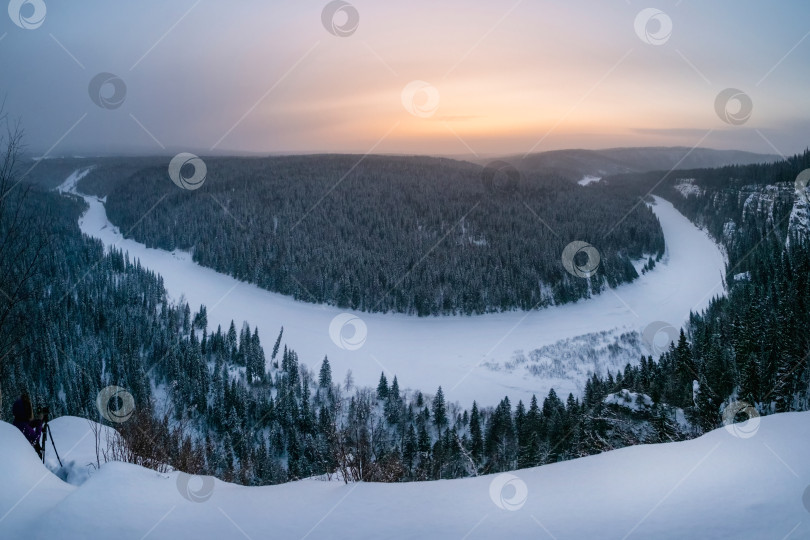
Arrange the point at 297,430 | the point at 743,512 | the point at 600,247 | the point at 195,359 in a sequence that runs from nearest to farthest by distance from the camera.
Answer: the point at 743,512
the point at 297,430
the point at 195,359
the point at 600,247

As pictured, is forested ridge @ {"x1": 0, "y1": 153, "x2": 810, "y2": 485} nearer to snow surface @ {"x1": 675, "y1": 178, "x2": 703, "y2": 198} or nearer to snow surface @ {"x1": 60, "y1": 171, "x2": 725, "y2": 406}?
snow surface @ {"x1": 60, "y1": 171, "x2": 725, "y2": 406}

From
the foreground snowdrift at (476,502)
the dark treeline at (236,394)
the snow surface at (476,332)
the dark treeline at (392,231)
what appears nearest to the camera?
the foreground snowdrift at (476,502)

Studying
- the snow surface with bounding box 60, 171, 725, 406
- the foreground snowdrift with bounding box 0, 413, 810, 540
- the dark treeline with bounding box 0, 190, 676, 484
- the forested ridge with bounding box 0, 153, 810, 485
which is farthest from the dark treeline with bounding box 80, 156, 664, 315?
the foreground snowdrift with bounding box 0, 413, 810, 540

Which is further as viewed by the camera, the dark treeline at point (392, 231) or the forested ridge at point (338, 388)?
the dark treeline at point (392, 231)

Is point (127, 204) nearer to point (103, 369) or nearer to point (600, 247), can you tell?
point (103, 369)

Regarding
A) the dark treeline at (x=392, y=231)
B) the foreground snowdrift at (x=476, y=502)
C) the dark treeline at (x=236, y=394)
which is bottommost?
the foreground snowdrift at (x=476, y=502)

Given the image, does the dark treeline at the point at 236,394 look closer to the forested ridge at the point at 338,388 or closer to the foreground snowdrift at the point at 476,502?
the forested ridge at the point at 338,388

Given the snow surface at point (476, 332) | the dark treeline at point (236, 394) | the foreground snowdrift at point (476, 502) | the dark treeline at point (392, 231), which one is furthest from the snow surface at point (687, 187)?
the foreground snowdrift at point (476, 502)

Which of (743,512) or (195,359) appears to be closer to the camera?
(743,512)

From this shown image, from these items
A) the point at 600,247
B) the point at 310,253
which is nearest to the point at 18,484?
the point at 310,253
